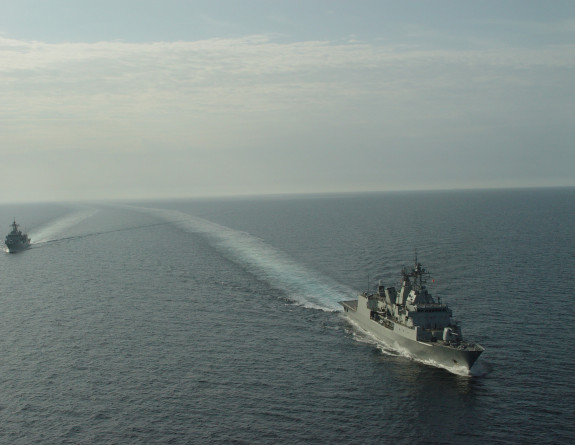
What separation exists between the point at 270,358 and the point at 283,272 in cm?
5127

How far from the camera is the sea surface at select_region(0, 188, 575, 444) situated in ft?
156

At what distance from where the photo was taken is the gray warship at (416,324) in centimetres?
6097

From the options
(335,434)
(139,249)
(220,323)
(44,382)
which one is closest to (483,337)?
(335,434)

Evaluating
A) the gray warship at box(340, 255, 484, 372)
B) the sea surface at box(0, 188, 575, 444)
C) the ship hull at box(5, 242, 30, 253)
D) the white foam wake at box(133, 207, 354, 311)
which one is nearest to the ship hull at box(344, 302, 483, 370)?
the gray warship at box(340, 255, 484, 372)

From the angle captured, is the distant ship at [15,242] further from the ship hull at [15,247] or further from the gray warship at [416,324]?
the gray warship at [416,324]

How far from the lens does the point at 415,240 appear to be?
152 meters

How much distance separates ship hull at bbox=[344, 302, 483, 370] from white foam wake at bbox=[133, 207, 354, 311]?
43.4ft

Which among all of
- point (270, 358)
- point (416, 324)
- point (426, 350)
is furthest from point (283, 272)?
point (426, 350)

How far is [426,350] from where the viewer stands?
63.9 metres

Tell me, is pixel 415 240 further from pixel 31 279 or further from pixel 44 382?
pixel 44 382

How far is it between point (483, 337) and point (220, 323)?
37.4 metres

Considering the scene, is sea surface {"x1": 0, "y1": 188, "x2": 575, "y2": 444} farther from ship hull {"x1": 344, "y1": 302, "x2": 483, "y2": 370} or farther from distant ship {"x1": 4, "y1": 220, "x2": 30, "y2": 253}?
distant ship {"x1": 4, "y1": 220, "x2": 30, "y2": 253}

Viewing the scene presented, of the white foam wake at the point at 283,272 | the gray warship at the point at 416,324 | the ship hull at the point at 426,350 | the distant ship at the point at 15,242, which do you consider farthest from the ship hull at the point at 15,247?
the ship hull at the point at 426,350

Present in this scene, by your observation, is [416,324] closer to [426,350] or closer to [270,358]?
[426,350]
